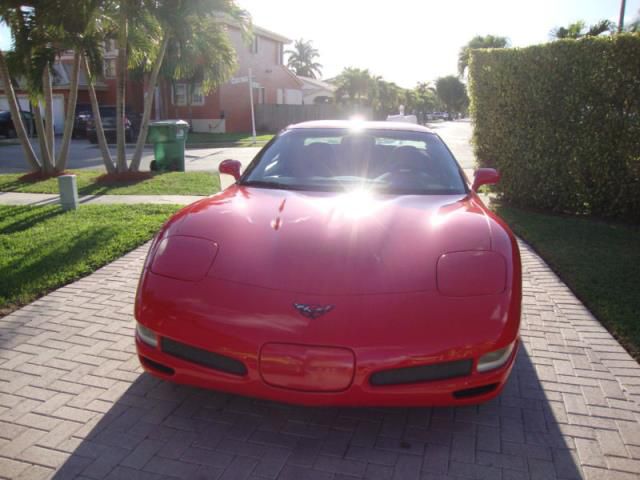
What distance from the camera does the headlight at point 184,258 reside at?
106 inches

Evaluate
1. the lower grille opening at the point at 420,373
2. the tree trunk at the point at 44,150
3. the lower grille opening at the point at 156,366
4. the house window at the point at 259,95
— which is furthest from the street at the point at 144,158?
the house window at the point at 259,95

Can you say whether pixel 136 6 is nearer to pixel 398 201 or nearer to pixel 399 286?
pixel 398 201

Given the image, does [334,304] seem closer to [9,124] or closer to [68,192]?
[68,192]

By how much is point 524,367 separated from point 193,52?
11.4 meters

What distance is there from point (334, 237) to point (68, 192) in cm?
644

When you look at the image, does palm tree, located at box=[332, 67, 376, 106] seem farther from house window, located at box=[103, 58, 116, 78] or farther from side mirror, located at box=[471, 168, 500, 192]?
side mirror, located at box=[471, 168, 500, 192]

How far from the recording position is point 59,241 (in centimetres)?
611

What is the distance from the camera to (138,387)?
315 centimetres

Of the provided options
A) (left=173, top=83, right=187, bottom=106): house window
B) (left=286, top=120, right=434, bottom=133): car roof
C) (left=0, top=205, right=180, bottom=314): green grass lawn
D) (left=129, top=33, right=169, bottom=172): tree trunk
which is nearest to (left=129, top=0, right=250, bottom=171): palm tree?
(left=129, top=33, right=169, bottom=172): tree trunk

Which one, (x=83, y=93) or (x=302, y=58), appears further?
(x=302, y=58)

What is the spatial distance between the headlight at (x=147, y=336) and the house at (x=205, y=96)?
28459mm

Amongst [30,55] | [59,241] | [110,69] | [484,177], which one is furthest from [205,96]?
[484,177]

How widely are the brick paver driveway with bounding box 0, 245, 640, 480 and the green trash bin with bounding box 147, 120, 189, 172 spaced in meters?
9.98

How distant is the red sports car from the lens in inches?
94.1
